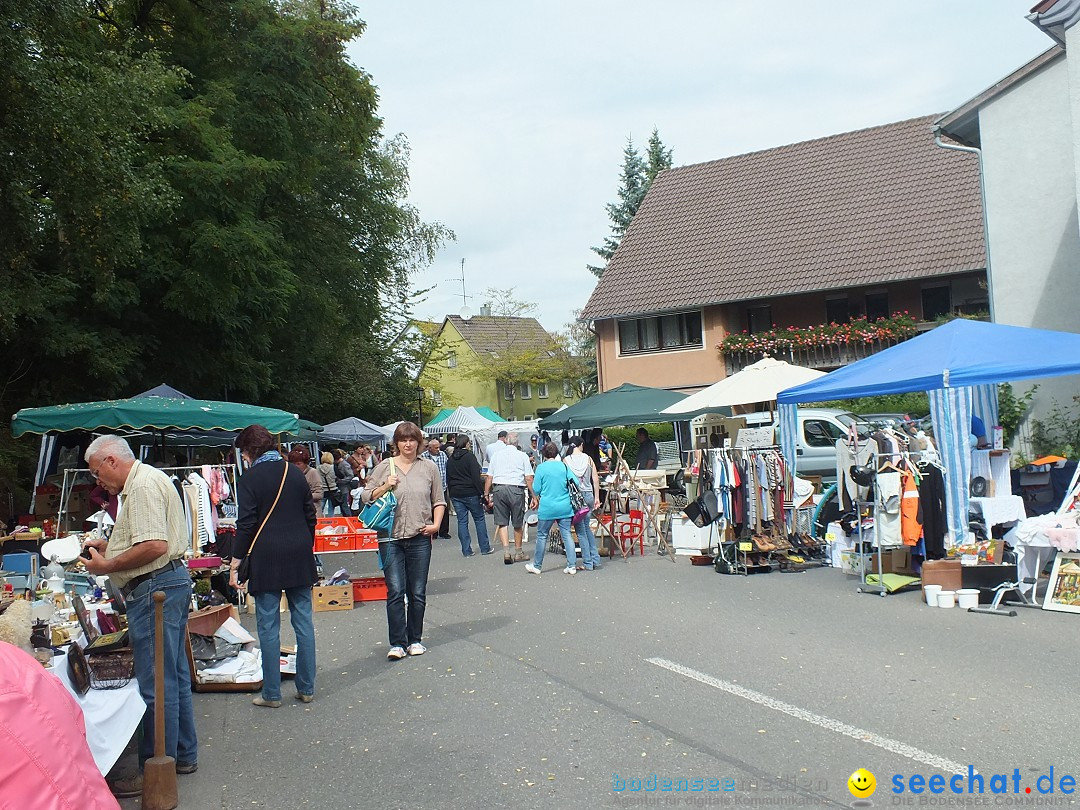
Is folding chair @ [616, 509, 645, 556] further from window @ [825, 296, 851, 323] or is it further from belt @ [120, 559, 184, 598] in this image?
window @ [825, 296, 851, 323]

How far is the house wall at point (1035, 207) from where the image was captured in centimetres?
1681

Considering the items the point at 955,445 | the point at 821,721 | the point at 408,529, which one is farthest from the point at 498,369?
the point at 821,721

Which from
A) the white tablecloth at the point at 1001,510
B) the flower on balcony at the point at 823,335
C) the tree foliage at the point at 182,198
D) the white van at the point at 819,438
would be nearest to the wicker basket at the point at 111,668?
the white tablecloth at the point at 1001,510

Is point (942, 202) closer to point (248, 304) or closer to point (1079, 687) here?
point (248, 304)

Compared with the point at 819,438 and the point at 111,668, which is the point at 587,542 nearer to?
the point at 819,438

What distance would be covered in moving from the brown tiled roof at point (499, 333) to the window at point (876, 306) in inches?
1375

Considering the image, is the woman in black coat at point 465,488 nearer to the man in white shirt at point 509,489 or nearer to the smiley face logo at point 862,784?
the man in white shirt at point 509,489

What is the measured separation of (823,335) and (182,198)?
1849cm

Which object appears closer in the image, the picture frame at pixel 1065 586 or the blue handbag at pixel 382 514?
the blue handbag at pixel 382 514

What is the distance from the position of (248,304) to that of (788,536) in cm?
1522

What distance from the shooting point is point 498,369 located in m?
62.9

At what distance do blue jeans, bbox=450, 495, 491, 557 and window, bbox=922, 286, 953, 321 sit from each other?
18.7 metres

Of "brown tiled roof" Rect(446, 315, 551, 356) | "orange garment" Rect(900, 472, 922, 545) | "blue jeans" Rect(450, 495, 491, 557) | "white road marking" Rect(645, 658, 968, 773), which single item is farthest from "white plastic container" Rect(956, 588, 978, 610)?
"brown tiled roof" Rect(446, 315, 551, 356)

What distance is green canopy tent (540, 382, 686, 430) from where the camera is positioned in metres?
18.9
